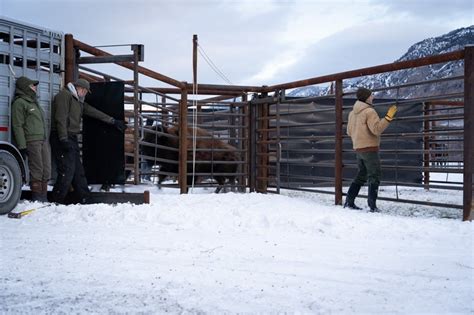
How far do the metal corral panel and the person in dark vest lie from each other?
36 centimetres

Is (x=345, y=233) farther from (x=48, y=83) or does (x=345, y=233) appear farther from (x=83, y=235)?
(x=48, y=83)

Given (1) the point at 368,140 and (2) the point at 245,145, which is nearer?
(1) the point at 368,140

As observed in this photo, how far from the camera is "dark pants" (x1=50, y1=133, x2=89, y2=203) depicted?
22.2ft

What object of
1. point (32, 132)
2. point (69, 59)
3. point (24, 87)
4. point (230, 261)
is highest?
point (69, 59)

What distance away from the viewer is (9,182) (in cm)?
610

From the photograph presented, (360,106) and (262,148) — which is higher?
(360,106)

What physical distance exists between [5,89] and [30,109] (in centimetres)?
42

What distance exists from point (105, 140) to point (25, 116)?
4.14 ft

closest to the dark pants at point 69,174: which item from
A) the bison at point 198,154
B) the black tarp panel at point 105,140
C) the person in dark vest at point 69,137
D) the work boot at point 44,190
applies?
the person in dark vest at point 69,137

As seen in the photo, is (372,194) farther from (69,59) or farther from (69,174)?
(69,59)

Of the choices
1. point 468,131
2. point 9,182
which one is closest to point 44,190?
point 9,182

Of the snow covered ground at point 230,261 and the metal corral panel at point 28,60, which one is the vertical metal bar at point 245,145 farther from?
the metal corral panel at point 28,60

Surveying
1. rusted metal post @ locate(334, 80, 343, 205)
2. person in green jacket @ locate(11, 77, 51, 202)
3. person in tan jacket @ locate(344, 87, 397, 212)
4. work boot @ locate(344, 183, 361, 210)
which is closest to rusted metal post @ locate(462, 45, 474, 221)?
person in tan jacket @ locate(344, 87, 397, 212)

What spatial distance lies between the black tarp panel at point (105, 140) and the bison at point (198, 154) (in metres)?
1.94
